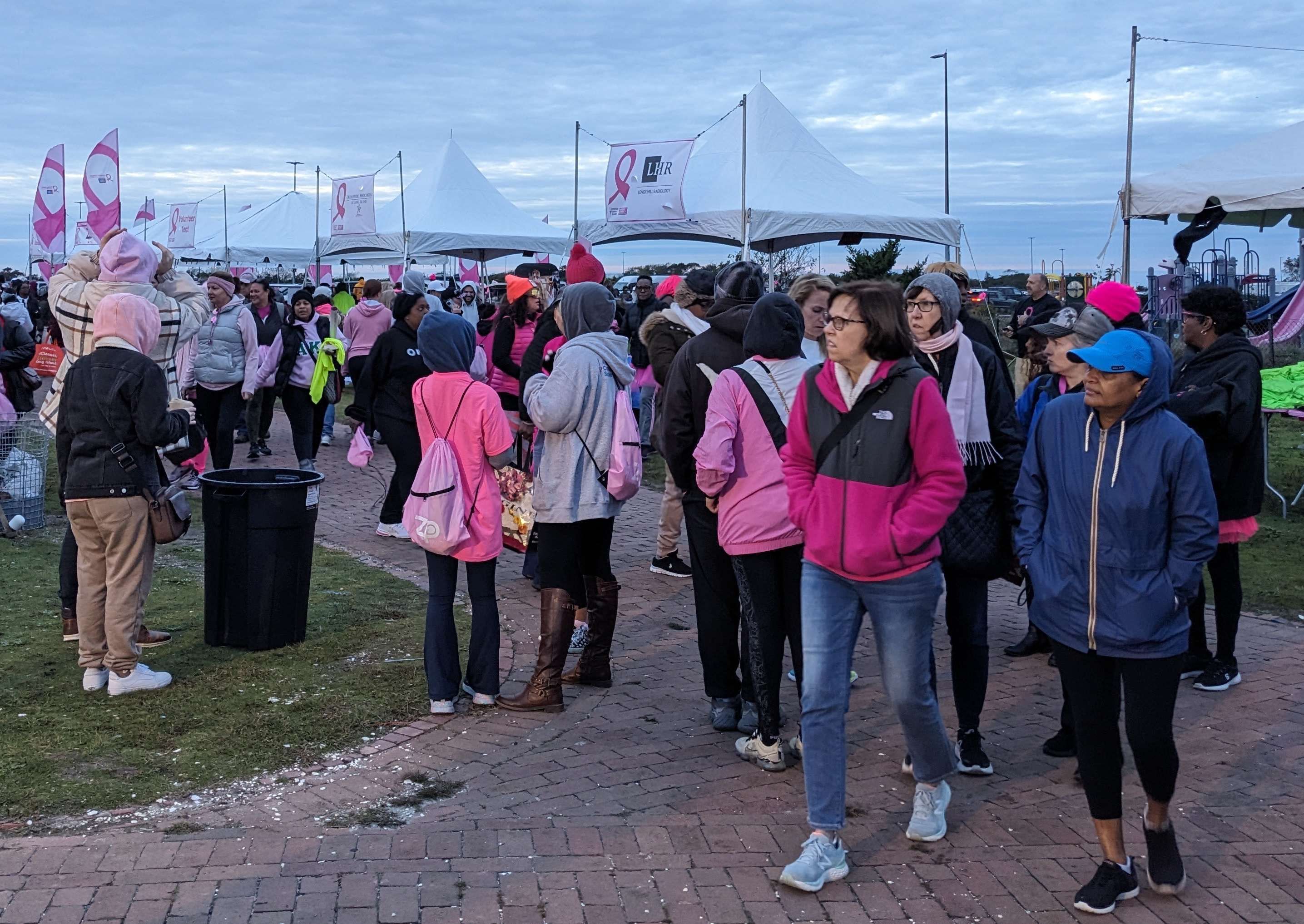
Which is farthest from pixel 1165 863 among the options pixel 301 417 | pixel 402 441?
pixel 301 417

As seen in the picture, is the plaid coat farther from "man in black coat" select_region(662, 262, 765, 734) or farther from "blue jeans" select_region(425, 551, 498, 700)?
"man in black coat" select_region(662, 262, 765, 734)

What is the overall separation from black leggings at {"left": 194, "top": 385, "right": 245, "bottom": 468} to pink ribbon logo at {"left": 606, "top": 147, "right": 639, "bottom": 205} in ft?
→ 29.4

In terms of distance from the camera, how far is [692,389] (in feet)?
17.0

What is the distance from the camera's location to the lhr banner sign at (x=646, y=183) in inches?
734

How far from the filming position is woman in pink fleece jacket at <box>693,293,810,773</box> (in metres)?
4.83

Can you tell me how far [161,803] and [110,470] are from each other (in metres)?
1.74

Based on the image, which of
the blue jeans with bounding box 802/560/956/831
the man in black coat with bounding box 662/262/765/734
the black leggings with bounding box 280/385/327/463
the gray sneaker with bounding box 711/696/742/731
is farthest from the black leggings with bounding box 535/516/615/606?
the black leggings with bounding box 280/385/327/463

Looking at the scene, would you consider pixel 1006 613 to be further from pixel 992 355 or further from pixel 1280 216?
pixel 1280 216

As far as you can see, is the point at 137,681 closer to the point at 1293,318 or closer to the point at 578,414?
the point at 578,414

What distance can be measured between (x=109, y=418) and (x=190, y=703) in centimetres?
139

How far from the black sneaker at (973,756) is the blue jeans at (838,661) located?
105 centimetres

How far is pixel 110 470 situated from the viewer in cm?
569

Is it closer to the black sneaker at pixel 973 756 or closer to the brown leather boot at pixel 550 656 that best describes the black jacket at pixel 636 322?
the brown leather boot at pixel 550 656

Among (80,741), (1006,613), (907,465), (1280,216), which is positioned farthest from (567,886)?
(1280,216)
